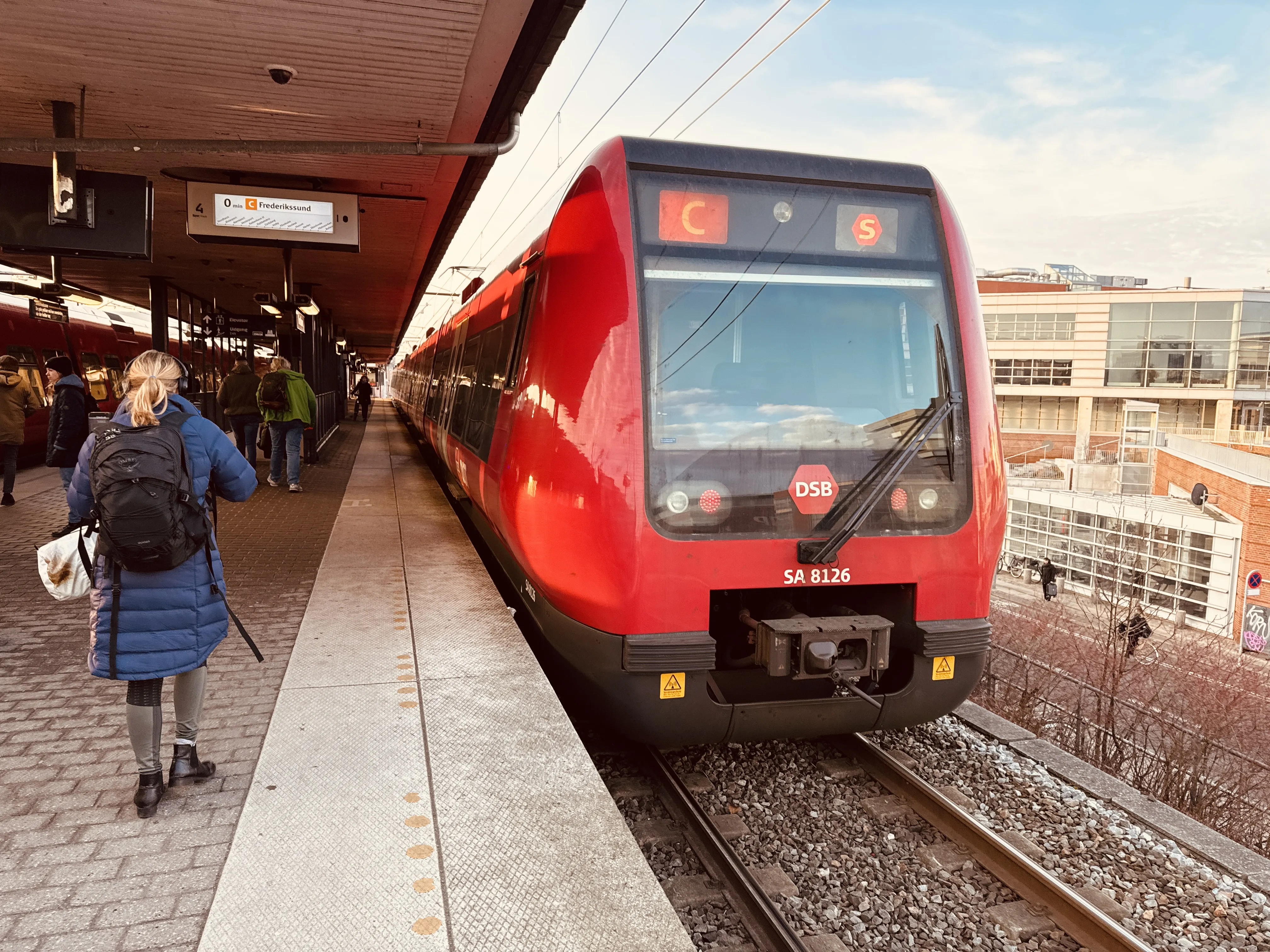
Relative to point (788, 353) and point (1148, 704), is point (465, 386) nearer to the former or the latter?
point (788, 353)

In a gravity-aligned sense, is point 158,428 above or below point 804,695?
above

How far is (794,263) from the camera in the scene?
4.11m

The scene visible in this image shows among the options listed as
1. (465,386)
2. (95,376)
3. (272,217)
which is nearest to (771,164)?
(465,386)

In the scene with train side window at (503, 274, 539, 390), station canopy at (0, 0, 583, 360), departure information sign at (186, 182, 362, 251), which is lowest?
train side window at (503, 274, 539, 390)

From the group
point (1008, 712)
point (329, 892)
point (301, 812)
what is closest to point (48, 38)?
point (301, 812)

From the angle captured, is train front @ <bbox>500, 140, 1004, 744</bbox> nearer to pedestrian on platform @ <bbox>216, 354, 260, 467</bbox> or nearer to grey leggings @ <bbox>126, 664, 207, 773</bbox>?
grey leggings @ <bbox>126, 664, 207, 773</bbox>

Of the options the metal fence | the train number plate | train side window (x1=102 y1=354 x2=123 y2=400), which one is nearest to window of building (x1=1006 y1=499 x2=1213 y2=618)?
the metal fence

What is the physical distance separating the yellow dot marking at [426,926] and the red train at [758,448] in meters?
1.47

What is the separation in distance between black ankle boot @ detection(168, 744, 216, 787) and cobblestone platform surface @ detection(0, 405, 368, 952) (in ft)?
0.16

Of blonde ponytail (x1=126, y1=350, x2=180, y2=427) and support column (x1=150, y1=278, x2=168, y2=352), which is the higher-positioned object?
support column (x1=150, y1=278, x2=168, y2=352)

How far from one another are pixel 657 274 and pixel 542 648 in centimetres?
271

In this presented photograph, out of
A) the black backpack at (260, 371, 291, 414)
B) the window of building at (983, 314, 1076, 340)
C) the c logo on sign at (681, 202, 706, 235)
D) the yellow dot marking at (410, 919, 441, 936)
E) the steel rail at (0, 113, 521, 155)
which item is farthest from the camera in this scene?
the window of building at (983, 314, 1076, 340)

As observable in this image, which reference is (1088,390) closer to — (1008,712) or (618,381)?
(1008,712)

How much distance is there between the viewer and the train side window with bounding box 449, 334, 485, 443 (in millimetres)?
7633
